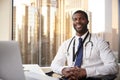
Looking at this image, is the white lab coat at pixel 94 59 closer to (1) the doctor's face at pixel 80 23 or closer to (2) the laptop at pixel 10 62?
(1) the doctor's face at pixel 80 23

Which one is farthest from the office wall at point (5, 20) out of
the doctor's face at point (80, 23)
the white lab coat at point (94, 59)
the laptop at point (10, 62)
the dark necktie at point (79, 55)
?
the laptop at point (10, 62)

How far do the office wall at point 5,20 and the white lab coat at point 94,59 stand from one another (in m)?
1.01

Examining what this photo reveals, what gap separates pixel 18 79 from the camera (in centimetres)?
111

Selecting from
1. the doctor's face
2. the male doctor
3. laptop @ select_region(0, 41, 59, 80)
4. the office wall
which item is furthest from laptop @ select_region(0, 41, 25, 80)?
the office wall

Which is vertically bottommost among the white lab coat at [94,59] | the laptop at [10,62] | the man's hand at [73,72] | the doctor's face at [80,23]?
the man's hand at [73,72]

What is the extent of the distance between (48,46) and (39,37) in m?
0.21

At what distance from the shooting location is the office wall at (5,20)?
11.1ft

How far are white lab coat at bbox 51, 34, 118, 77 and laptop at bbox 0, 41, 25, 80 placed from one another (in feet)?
4.59

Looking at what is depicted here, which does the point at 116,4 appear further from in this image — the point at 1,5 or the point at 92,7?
the point at 1,5

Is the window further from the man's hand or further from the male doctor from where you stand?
the man's hand

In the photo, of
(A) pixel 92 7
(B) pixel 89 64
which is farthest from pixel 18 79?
(A) pixel 92 7

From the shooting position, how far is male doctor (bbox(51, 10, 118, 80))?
2.42 metres

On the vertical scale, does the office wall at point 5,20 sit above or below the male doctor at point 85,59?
above

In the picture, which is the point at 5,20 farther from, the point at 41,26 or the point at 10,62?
the point at 10,62
